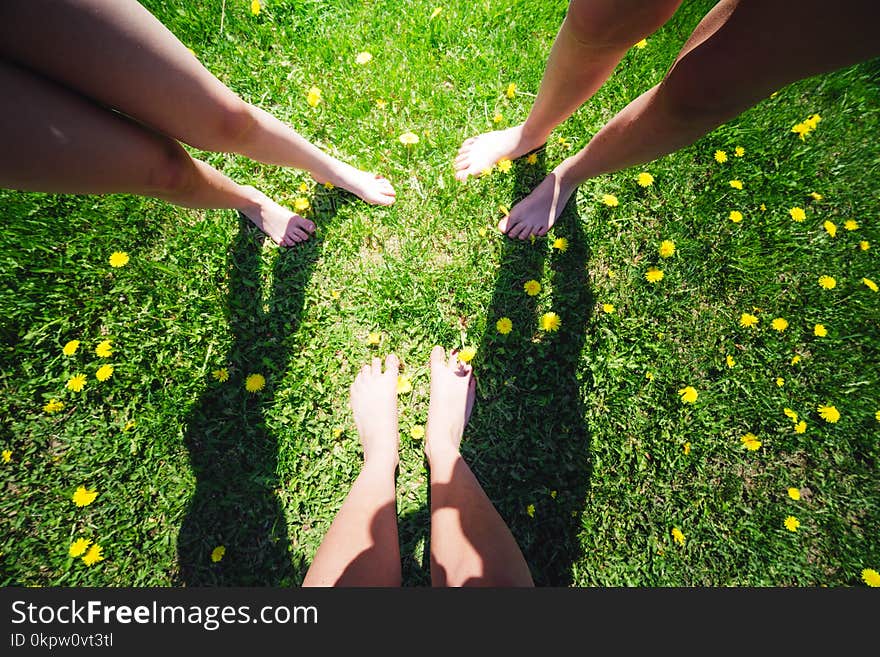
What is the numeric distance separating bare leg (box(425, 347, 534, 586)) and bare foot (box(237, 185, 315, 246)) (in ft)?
3.17

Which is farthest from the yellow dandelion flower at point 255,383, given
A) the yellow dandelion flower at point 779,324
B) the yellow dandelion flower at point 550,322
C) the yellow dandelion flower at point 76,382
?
the yellow dandelion flower at point 779,324

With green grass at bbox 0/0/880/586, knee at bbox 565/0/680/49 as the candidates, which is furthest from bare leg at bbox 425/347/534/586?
knee at bbox 565/0/680/49

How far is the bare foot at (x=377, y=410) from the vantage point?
182cm

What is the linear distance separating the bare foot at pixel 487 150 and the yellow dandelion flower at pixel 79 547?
2.52m

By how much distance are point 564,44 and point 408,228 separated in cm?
109

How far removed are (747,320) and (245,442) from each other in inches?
105

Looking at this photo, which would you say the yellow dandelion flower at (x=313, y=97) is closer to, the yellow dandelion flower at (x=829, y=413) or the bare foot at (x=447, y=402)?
the bare foot at (x=447, y=402)

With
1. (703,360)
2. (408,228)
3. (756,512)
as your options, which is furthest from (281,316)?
(756,512)

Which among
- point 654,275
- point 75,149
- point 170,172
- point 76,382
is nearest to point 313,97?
point 170,172

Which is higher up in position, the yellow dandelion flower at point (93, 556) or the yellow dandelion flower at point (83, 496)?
the yellow dandelion flower at point (83, 496)

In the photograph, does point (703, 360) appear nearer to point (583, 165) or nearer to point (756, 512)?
point (756, 512)

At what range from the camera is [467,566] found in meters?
1.35

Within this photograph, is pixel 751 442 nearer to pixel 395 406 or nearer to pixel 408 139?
pixel 395 406

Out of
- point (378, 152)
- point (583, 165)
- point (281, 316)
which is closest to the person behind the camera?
point (583, 165)
